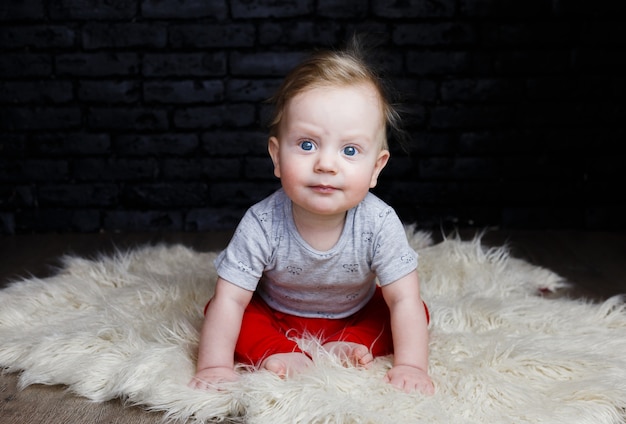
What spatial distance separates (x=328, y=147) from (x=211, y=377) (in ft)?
1.37

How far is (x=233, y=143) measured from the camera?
8.59ft

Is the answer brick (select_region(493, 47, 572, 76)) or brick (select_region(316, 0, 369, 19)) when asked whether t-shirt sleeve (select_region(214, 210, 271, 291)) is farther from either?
brick (select_region(493, 47, 572, 76))

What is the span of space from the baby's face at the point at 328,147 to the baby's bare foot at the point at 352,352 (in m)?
0.24

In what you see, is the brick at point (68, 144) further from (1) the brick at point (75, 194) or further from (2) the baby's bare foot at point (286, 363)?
(2) the baby's bare foot at point (286, 363)

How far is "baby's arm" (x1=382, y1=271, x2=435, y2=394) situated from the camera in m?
1.19

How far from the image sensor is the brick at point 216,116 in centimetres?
260

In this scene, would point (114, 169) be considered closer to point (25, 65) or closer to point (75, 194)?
point (75, 194)

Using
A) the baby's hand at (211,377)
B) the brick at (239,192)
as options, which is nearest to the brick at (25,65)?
the brick at (239,192)

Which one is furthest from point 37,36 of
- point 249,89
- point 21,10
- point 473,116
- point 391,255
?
point 391,255

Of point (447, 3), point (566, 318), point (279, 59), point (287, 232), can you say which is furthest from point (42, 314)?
point (447, 3)

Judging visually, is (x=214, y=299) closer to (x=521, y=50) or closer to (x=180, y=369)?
(x=180, y=369)

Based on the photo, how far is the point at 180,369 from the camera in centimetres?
123

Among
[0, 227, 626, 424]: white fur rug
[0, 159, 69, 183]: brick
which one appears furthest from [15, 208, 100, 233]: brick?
[0, 227, 626, 424]: white fur rug

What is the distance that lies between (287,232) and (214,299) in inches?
6.8
